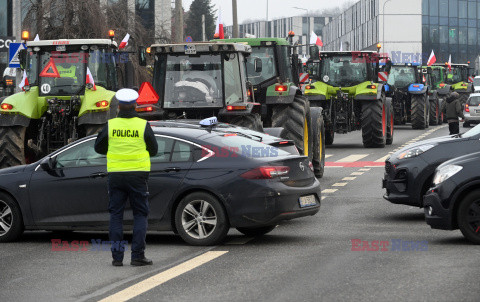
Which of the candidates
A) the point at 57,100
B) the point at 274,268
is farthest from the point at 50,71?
the point at 274,268

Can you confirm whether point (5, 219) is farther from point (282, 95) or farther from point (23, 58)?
point (282, 95)

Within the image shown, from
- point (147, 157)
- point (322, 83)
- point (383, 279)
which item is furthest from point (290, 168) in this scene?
point (322, 83)

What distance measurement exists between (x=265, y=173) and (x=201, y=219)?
34.3 inches

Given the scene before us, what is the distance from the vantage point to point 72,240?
13.4 m

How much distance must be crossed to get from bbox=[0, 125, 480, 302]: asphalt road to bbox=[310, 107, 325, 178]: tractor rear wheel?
22.5 feet

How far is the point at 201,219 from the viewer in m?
12.3

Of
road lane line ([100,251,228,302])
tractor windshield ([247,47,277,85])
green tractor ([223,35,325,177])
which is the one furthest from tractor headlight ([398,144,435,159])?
tractor windshield ([247,47,277,85])

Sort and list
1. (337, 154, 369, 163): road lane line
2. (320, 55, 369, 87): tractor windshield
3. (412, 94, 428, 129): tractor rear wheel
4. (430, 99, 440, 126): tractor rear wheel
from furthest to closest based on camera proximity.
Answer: (430, 99, 440, 126): tractor rear wheel, (412, 94, 428, 129): tractor rear wheel, (320, 55, 369, 87): tractor windshield, (337, 154, 369, 163): road lane line

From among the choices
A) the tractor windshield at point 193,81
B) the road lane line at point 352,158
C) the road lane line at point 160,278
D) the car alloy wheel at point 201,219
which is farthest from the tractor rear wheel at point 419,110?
the road lane line at point 160,278

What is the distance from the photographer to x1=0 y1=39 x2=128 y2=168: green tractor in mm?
18438

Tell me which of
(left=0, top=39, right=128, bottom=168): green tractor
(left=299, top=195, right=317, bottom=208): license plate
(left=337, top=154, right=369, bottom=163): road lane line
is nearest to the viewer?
(left=299, top=195, right=317, bottom=208): license plate

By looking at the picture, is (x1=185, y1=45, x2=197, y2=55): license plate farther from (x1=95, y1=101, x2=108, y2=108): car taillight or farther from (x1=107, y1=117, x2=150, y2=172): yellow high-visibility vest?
(x1=107, y1=117, x2=150, y2=172): yellow high-visibility vest

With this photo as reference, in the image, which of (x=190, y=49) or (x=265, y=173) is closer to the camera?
(x=265, y=173)

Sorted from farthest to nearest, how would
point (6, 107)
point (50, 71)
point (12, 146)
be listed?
point (50, 71), point (6, 107), point (12, 146)
